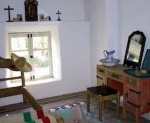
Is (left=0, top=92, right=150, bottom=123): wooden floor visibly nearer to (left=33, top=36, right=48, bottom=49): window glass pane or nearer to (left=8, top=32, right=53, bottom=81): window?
(left=8, top=32, right=53, bottom=81): window

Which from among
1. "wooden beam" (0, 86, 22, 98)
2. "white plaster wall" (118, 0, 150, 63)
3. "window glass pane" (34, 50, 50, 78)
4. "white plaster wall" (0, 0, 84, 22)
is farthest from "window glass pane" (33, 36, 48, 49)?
"wooden beam" (0, 86, 22, 98)

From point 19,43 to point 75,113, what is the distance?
6.12ft

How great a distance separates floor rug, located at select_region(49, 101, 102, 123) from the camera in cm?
366

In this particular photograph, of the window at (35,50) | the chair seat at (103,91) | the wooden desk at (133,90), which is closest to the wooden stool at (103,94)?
the chair seat at (103,91)

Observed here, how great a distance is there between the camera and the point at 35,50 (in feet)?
16.3

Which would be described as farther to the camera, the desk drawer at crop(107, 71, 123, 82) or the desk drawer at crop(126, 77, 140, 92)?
the desk drawer at crop(107, 71, 123, 82)

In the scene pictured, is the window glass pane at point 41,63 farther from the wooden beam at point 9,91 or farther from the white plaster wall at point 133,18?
the wooden beam at point 9,91

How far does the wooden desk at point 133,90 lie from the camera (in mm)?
3260

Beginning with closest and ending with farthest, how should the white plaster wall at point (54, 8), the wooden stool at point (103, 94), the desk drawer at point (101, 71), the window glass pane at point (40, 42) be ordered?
the wooden stool at point (103, 94), the desk drawer at point (101, 71), the white plaster wall at point (54, 8), the window glass pane at point (40, 42)

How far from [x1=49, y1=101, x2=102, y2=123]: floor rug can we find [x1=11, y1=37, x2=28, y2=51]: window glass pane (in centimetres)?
143

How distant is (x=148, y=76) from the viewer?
3.27 meters

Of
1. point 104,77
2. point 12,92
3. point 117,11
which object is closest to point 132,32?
point 117,11

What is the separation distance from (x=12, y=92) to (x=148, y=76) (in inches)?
72.1

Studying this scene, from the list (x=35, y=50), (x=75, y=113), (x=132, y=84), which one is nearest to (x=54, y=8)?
(x=35, y=50)
